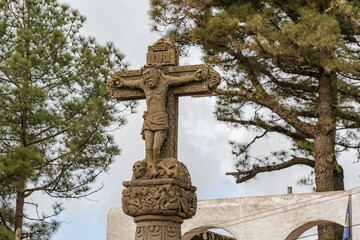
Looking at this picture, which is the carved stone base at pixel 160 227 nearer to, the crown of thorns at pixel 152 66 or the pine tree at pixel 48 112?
the crown of thorns at pixel 152 66

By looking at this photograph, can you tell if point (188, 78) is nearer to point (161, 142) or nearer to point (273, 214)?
point (161, 142)

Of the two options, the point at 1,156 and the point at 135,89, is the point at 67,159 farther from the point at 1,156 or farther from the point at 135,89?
the point at 135,89

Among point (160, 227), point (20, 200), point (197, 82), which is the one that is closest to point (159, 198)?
point (160, 227)

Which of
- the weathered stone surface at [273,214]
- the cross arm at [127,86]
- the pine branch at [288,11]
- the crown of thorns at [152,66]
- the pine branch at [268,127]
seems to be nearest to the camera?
the crown of thorns at [152,66]

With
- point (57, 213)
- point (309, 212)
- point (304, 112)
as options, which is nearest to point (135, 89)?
point (309, 212)

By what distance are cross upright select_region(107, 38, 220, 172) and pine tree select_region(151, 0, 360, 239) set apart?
28.2 feet

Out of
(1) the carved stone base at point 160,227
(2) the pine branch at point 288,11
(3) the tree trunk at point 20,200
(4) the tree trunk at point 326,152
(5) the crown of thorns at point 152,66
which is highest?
(2) the pine branch at point 288,11

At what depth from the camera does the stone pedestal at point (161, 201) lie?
830cm

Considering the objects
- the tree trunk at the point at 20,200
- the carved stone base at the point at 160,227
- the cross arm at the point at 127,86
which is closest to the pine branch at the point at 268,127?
Result: the tree trunk at the point at 20,200

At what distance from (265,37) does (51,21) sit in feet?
18.6

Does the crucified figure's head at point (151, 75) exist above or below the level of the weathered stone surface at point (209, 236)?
below

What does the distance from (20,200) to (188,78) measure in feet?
35.5

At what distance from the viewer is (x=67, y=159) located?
19.3 m

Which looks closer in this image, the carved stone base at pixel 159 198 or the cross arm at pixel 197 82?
the carved stone base at pixel 159 198
